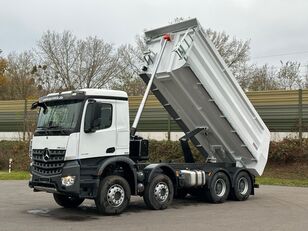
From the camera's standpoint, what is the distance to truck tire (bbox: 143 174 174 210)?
474 inches

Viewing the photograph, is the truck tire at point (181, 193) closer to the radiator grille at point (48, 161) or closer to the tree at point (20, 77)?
the radiator grille at point (48, 161)

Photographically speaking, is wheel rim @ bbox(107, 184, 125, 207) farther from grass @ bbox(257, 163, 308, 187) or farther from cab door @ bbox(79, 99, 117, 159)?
grass @ bbox(257, 163, 308, 187)

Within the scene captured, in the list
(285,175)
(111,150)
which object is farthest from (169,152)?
(111,150)

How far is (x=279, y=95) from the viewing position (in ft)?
77.2

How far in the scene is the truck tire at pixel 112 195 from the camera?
1111 centimetres

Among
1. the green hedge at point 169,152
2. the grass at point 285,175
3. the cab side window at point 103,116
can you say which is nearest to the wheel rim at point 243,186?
the green hedge at point 169,152

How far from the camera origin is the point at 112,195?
Answer: 37.0 ft

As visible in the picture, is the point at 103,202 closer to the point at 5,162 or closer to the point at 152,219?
the point at 152,219

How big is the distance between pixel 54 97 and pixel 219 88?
163 inches

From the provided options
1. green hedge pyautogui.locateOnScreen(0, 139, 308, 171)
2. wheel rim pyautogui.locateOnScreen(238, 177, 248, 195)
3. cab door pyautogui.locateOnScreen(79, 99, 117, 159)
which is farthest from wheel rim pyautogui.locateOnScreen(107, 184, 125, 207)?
green hedge pyautogui.locateOnScreen(0, 139, 308, 171)

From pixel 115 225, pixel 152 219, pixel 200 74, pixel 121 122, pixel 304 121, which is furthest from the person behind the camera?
pixel 304 121

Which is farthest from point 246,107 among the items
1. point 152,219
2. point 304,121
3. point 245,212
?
point 304,121

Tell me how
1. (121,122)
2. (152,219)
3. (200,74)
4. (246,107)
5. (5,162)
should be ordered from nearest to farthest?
(152,219) < (121,122) < (200,74) < (246,107) < (5,162)

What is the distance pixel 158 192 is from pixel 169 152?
13368 mm
